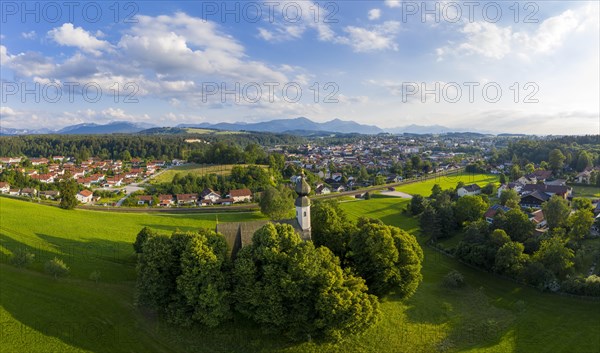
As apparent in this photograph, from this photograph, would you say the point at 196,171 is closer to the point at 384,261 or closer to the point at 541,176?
the point at 384,261

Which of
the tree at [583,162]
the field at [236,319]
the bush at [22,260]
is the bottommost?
the field at [236,319]

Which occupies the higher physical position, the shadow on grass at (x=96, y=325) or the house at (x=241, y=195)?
the house at (x=241, y=195)

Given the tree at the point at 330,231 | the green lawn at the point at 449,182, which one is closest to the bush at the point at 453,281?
the tree at the point at 330,231

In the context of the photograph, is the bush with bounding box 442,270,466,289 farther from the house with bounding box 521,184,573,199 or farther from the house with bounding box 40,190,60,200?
the house with bounding box 40,190,60,200

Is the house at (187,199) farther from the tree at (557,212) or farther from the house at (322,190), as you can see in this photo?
the tree at (557,212)

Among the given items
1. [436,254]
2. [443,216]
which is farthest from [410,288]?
[443,216]

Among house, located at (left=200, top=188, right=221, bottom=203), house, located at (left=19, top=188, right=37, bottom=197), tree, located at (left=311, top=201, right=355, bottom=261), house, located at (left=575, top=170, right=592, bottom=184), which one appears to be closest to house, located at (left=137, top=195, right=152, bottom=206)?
house, located at (left=200, top=188, right=221, bottom=203)
